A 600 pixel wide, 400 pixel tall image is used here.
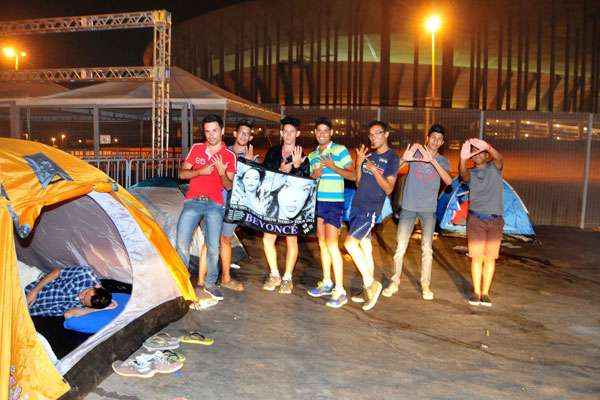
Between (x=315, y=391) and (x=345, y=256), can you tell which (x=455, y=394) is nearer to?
(x=315, y=391)

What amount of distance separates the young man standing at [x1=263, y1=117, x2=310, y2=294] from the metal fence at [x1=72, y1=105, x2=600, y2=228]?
19.6 ft

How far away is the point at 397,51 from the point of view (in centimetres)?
3275

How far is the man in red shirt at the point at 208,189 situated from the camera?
5.83 m

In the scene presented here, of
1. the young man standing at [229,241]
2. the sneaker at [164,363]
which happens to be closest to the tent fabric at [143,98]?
Answer: the young man standing at [229,241]

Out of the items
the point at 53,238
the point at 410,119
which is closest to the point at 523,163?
the point at 410,119

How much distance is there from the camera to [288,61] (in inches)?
1318

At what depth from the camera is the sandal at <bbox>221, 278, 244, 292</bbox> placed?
6543mm

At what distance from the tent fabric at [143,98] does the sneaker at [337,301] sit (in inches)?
365

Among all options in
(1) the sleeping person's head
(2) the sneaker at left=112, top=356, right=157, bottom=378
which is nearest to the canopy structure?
(1) the sleeping person's head

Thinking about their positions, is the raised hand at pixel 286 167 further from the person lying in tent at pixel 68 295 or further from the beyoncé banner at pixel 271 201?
the person lying in tent at pixel 68 295

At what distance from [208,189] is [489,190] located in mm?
3005

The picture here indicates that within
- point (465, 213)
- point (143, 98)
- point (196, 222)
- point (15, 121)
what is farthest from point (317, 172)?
point (15, 121)

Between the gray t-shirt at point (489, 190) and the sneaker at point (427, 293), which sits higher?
the gray t-shirt at point (489, 190)

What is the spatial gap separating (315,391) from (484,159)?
325 cm
